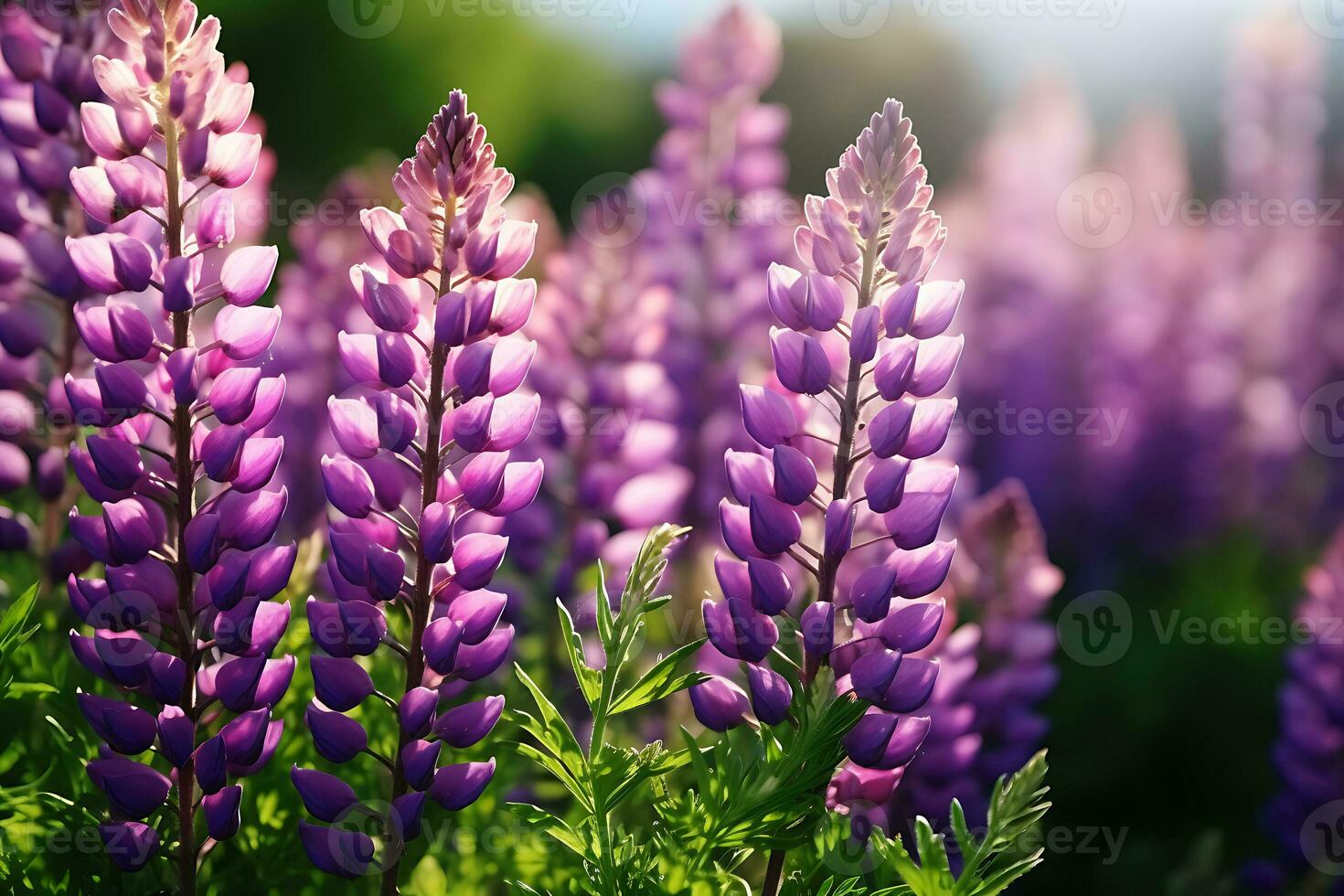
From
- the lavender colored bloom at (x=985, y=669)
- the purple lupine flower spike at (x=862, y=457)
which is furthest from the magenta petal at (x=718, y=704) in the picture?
the lavender colored bloom at (x=985, y=669)

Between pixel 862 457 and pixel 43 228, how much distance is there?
2.65 feet

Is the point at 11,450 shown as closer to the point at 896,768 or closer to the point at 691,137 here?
the point at 896,768

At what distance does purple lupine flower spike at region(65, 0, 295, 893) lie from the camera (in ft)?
2.53

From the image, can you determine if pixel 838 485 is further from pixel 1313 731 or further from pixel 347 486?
pixel 1313 731

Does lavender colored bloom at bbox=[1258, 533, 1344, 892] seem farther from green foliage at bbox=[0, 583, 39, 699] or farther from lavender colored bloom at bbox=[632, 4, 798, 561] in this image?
green foliage at bbox=[0, 583, 39, 699]

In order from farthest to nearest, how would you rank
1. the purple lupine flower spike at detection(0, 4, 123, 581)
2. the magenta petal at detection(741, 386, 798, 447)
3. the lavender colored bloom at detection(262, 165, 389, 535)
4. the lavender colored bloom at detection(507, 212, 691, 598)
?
the lavender colored bloom at detection(262, 165, 389, 535)
the lavender colored bloom at detection(507, 212, 691, 598)
the purple lupine flower spike at detection(0, 4, 123, 581)
the magenta petal at detection(741, 386, 798, 447)

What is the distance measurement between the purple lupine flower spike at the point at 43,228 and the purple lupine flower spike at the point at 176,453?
13.5 inches

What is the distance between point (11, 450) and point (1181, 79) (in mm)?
7638

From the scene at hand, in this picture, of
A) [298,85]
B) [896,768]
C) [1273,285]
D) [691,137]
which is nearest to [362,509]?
[896,768]

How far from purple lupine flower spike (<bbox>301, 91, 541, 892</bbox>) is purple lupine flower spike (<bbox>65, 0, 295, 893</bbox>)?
0.05 meters

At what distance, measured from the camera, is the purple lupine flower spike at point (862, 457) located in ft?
2.64

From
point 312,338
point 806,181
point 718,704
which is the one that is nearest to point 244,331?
point 718,704

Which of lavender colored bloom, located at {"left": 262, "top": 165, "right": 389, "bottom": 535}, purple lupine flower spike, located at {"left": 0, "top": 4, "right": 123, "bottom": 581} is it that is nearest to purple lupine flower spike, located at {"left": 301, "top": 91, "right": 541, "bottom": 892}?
purple lupine flower spike, located at {"left": 0, "top": 4, "right": 123, "bottom": 581}

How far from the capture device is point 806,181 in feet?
23.9
